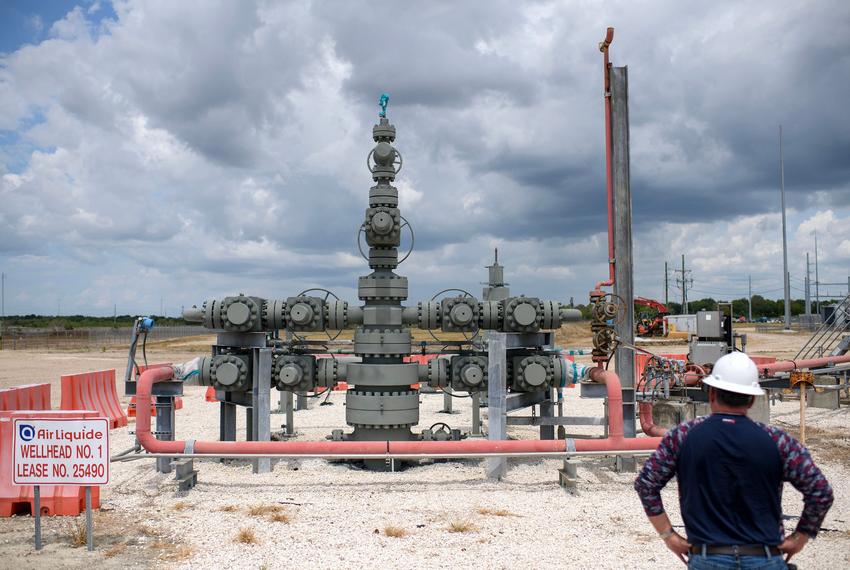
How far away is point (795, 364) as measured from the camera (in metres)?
16.0

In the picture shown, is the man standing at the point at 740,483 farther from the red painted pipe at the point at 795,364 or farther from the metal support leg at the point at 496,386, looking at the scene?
the red painted pipe at the point at 795,364

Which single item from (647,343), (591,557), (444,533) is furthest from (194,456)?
(647,343)

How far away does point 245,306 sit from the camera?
11.5 meters

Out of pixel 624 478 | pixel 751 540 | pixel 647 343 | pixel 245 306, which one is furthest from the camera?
pixel 647 343

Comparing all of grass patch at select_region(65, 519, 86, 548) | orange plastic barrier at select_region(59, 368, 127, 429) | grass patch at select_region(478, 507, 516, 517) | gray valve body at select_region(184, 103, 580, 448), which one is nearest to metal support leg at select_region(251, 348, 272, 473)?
gray valve body at select_region(184, 103, 580, 448)

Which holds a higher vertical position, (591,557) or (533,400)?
(533,400)

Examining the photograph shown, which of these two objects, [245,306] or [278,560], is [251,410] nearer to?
[245,306]

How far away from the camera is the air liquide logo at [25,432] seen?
7.89 metres

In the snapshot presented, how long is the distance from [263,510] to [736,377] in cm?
674

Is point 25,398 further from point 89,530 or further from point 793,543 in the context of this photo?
point 793,543

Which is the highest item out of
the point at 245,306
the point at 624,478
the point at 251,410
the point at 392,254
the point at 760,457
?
the point at 392,254

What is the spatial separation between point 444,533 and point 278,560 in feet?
6.19

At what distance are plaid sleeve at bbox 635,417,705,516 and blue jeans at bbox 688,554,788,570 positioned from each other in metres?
0.38

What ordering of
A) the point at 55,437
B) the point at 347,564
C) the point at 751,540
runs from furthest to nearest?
the point at 55,437
the point at 347,564
the point at 751,540
